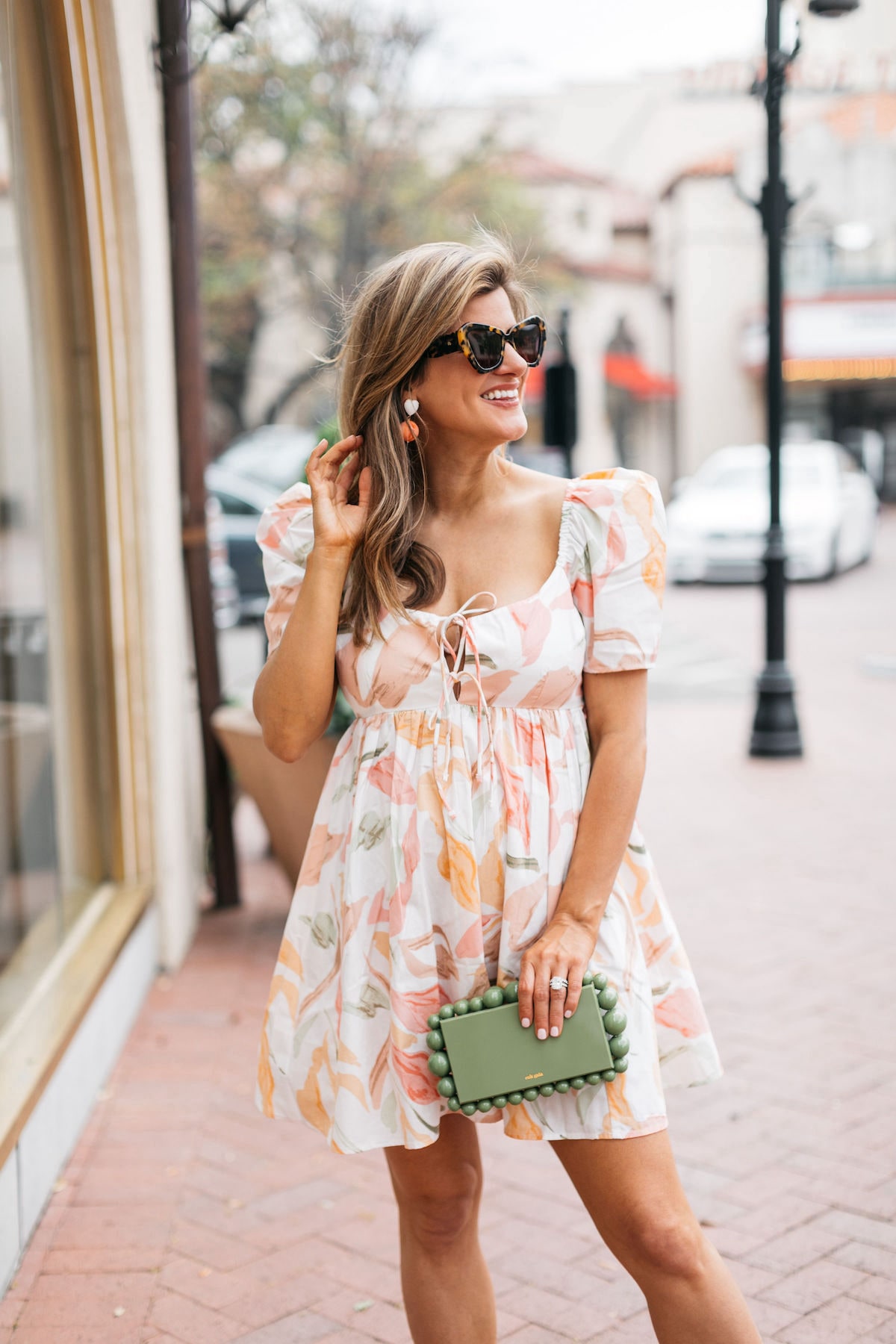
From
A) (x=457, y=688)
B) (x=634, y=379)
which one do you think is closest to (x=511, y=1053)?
(x=457, y=688)

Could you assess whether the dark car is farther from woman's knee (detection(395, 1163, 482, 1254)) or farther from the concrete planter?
woman's knee (detection(395, 1163, 482, 1254))

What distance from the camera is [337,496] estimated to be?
229 cm

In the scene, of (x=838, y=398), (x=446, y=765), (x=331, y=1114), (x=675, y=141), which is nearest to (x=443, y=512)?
(x=446, y=765)

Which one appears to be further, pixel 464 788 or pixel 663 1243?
pixel 464 788

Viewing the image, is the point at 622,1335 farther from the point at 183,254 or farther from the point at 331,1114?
the point at 183,254

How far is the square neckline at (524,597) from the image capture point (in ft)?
7.22

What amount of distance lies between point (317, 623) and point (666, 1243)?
103 cm

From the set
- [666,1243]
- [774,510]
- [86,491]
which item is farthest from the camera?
[774,510]

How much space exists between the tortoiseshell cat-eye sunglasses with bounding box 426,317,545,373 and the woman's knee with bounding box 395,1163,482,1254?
48.9 inches

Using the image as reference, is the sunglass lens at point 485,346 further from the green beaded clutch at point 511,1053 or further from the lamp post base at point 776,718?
the lamp post base at point 776,718

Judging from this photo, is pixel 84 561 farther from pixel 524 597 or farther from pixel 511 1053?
pixel 511 1053

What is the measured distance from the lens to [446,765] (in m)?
2.16

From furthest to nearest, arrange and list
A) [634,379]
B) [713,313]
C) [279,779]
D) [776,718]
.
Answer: [634,379] → [713,313] → [776,718] → [279,779]

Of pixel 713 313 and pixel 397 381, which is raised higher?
pixel 713 313
